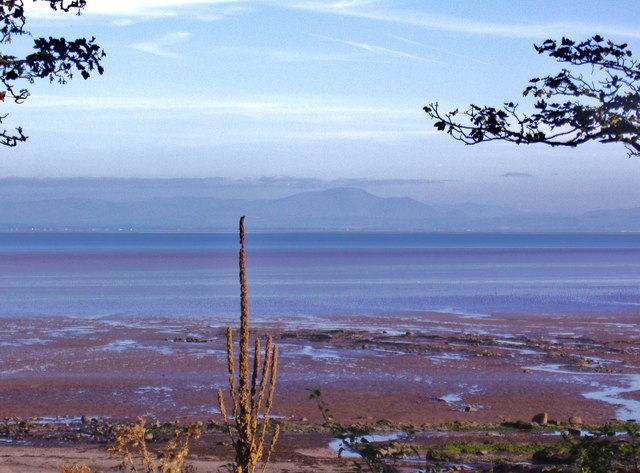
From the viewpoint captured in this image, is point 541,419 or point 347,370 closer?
point 541,419

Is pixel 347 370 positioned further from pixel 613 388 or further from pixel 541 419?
pixel 541 419

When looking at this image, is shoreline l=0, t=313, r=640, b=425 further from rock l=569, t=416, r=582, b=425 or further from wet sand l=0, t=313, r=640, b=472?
rock l=569, t=416, r=582, b=425

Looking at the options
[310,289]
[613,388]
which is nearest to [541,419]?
[613,388]

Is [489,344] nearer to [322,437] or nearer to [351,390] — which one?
[351,390]

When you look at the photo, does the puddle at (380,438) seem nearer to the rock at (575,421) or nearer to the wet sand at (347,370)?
the wet sand at (347,370)

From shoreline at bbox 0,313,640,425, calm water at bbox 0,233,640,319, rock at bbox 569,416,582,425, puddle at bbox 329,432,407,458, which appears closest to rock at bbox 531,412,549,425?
rock at bbox 569,416,582,425

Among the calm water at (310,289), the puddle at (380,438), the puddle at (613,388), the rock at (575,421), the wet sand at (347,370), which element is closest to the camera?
the puddle at (380,438)

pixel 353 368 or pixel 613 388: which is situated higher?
pixel 613 388

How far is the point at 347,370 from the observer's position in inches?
950

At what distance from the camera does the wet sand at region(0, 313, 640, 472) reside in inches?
749

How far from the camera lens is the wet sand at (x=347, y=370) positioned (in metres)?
19.0

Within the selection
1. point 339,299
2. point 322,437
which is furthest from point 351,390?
point 339,299

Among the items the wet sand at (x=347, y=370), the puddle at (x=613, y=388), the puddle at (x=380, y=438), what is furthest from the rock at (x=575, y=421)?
the puddle at (x=380, y=438)

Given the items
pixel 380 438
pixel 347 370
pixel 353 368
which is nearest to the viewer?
pixel 380 438
